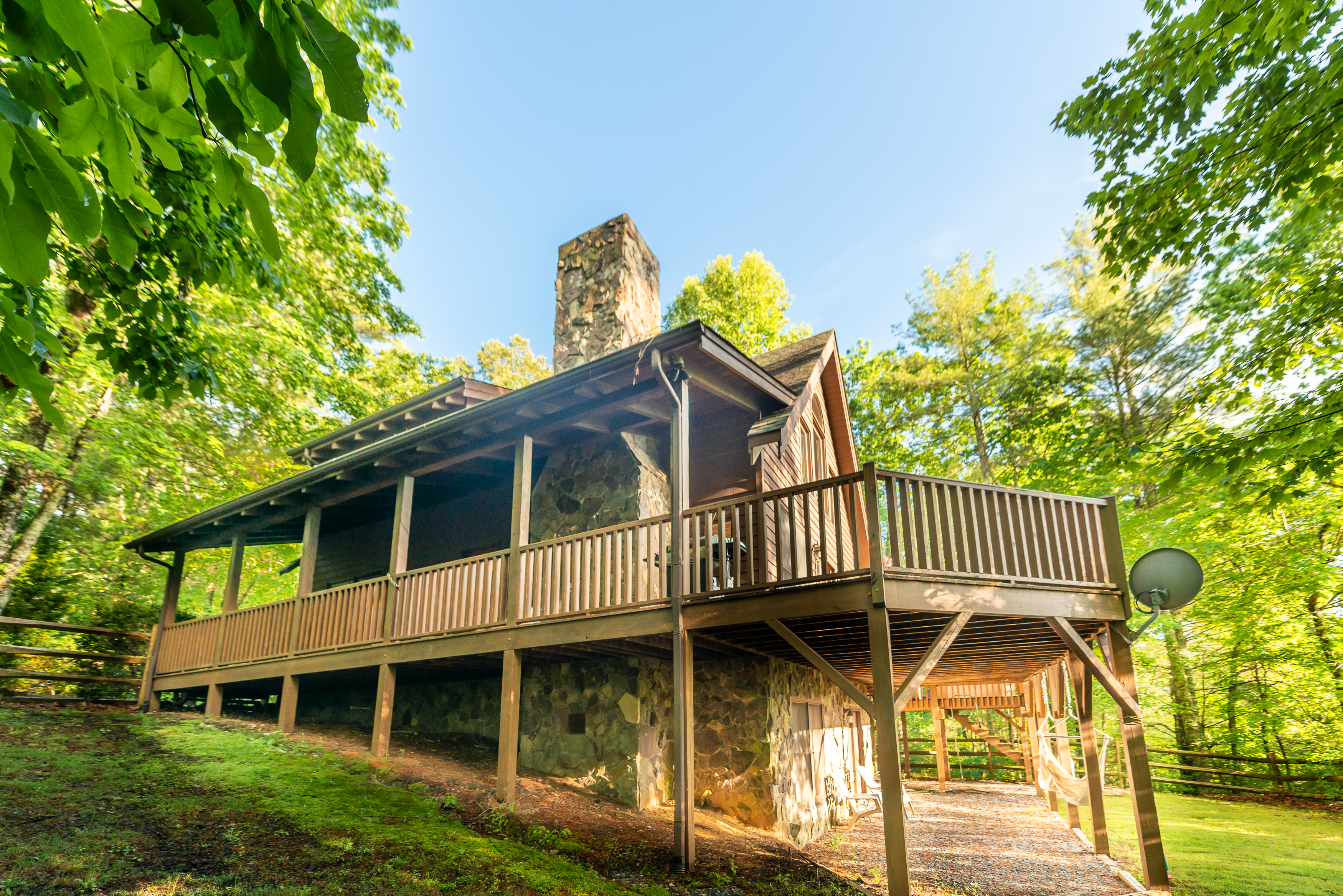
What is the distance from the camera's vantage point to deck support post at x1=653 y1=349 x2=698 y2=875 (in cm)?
715

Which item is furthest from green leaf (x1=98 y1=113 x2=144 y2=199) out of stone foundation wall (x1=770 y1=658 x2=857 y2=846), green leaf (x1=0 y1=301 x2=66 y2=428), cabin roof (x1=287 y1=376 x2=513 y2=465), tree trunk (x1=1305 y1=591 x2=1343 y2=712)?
tree trunk (x1=1305 y1=591 x2=1343 y2=712)

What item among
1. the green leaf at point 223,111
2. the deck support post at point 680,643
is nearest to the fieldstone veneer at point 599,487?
the deck support post at point 680,643

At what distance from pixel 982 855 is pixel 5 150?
11681mm

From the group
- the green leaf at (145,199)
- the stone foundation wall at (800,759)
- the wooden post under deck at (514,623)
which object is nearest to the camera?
the green leaf at (145,199)

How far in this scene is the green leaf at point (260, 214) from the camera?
5.76ft

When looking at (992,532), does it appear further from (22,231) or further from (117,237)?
(22,231)

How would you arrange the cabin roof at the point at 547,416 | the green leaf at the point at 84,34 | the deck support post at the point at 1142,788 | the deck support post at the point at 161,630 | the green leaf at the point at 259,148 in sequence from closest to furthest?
the green leaf at the point at 84,34
the green leaf at the point at 259,148
the deck support post at the point at 1142,788
the cabin roof at the point at 547,416
the deck support post at the point at 161,630

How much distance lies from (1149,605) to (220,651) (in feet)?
45.4

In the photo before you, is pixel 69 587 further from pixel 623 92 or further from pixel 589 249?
pixel 623 92

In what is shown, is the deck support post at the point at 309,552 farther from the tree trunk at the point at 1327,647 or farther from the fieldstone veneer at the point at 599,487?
the tree trunk at the point at 1327,647

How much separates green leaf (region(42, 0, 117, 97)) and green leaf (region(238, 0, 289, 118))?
247 millimetres

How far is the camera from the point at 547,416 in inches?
369

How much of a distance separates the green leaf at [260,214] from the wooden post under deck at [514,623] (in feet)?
24.6

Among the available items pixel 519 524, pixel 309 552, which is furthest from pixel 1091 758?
pixel 309 552
